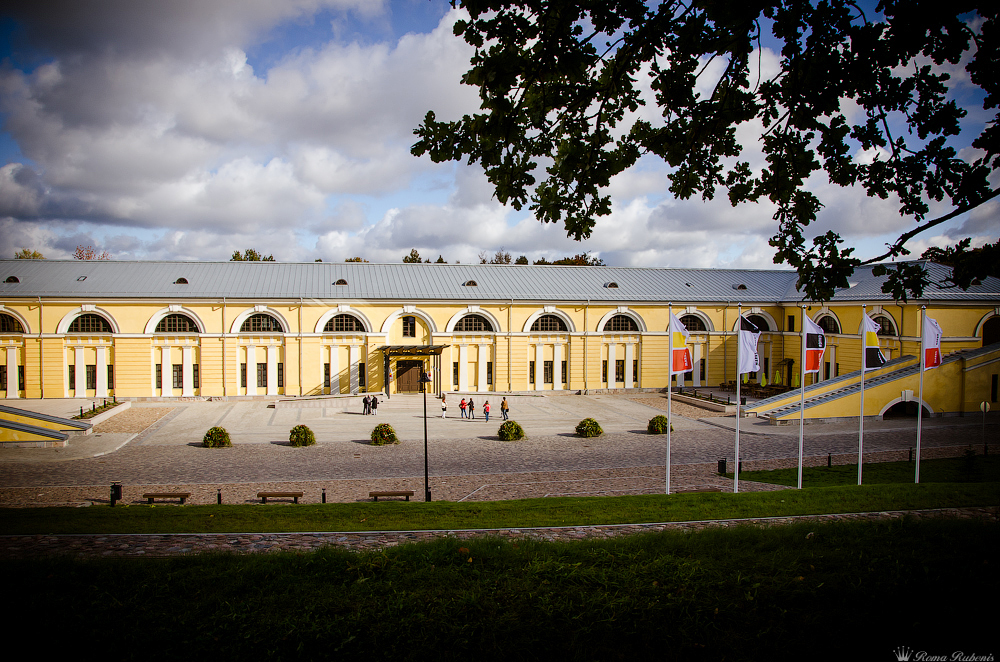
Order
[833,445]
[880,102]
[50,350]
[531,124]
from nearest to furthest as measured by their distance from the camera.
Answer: [531,124] → [880,102] → [833,445] → [50,350]

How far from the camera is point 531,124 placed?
533 centimetres

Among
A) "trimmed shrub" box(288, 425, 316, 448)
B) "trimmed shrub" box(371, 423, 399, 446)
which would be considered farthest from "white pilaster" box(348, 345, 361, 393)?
"trimmed shrub" box(371, 423, 399, 446)

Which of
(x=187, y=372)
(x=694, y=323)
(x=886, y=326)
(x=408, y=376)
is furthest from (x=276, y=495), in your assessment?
(x=886, y=326)

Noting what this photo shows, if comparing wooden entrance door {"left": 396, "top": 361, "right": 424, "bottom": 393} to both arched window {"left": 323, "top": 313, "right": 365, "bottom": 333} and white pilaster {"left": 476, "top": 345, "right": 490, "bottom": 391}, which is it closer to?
arched window {"left": 323, "top": 313, "right": 365, "bottom": 333}

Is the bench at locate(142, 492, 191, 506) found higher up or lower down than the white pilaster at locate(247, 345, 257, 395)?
lower down

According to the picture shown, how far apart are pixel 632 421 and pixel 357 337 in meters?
17.8

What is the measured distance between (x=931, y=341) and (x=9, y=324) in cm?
4524

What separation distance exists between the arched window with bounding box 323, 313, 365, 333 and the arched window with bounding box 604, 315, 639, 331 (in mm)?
16702

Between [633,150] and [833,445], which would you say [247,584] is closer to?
[633,150]

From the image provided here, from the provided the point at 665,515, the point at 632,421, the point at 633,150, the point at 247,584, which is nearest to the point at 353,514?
the point at 247,584

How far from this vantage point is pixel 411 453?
21.6 m

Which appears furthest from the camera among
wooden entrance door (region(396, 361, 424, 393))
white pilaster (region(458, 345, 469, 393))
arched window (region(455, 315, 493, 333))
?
arched window (region(455, 315, 493, 333))

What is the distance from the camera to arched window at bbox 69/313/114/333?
3341 cm

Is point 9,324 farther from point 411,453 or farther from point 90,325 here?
point 411,453
